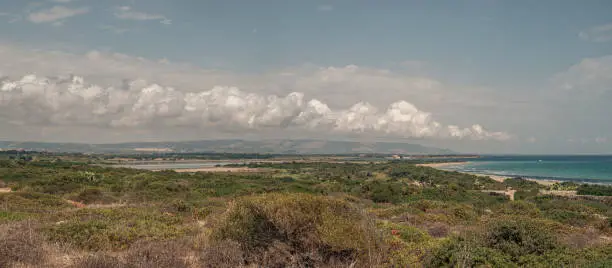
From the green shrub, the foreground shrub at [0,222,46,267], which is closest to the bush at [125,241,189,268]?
the foreground shrub at [0,222,46,267]

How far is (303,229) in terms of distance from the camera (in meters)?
10.6

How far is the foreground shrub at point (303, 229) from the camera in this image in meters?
10.1

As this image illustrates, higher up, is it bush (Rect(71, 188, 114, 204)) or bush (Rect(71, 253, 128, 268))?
bush (Rect(71, 253, 128, 268))

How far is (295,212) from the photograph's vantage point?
10.7 m

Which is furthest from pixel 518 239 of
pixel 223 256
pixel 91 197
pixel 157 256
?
pixel 91 197

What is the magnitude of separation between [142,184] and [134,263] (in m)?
36.7

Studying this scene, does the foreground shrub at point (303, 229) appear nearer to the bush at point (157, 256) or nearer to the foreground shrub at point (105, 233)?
the bush at point (157, 256)

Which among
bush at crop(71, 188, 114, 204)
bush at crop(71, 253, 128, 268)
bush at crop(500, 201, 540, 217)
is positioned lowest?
bush at crop(71, 188, 114, 204)

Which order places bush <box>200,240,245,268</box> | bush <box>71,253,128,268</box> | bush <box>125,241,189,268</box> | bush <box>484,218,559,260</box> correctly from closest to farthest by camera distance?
bush <box>71,253,128,268</box>, bush <box>125,241,189,268</box>, bush <box>200,240,245,268</box>, bush <box>484,218,559,260</box>

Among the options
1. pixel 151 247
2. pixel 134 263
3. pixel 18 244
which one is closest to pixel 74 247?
pixel 18 244

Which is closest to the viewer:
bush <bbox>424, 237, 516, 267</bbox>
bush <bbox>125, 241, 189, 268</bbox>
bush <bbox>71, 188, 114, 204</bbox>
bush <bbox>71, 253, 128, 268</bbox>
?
bush <bbox>71, 253, 128, 268</bbox>

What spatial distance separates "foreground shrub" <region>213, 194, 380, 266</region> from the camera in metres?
10.1

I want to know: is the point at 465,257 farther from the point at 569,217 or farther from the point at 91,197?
the point at 91,197

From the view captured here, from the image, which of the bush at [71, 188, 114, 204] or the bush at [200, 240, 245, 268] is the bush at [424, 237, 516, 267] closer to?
the bush at [200, 240, 245, 268]
